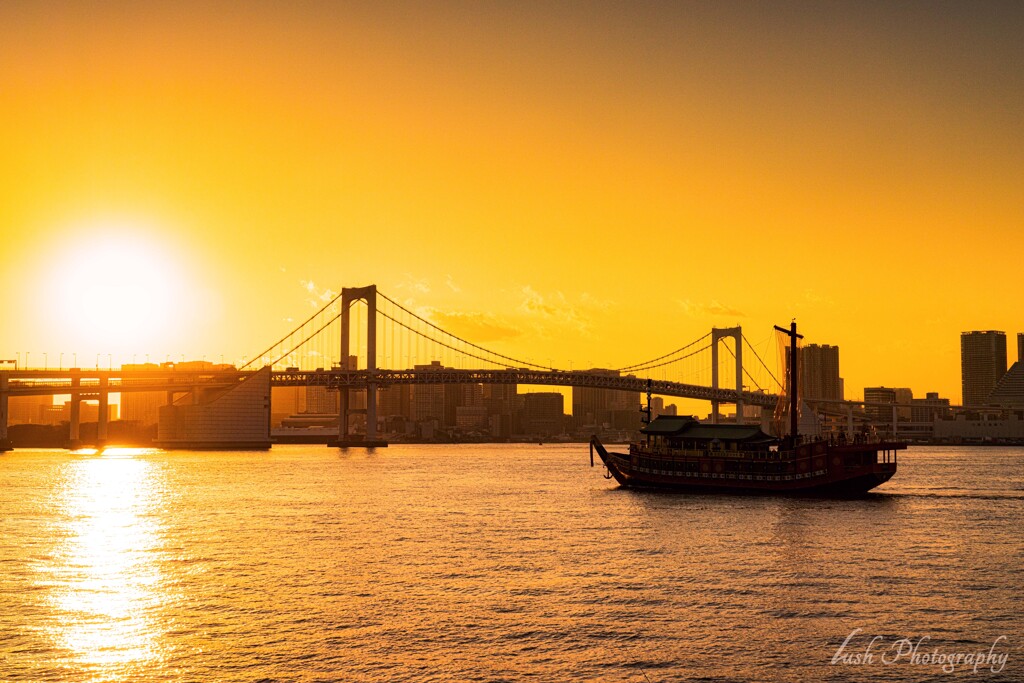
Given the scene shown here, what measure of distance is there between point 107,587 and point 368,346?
14360cm

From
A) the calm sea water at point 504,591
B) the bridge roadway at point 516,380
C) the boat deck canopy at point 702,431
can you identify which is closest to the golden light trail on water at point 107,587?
the calm sea water at point 504,591

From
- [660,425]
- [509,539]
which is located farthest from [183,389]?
[509,539]

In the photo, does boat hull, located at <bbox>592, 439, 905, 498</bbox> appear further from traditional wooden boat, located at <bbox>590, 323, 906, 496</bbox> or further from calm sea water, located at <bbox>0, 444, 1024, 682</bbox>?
calm sea water, located at <bbox>0, 444, 1024, 682</bbox>

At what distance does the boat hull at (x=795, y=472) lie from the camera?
2923 inches

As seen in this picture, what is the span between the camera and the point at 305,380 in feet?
566

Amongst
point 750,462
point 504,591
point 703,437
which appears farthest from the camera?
point 703,437

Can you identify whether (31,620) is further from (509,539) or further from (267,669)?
(509,539)

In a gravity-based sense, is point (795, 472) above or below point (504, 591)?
above

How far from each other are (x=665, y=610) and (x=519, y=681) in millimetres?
8302

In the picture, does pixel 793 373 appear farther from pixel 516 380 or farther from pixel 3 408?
pixel 3 408

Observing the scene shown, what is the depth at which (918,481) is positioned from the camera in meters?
93.6

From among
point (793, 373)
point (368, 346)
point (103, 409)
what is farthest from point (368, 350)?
point (793, 373)

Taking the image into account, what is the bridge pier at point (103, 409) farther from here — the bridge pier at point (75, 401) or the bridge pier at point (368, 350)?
the bridge pier at point (368, 350)

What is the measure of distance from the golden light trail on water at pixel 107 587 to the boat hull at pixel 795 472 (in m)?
36.6
